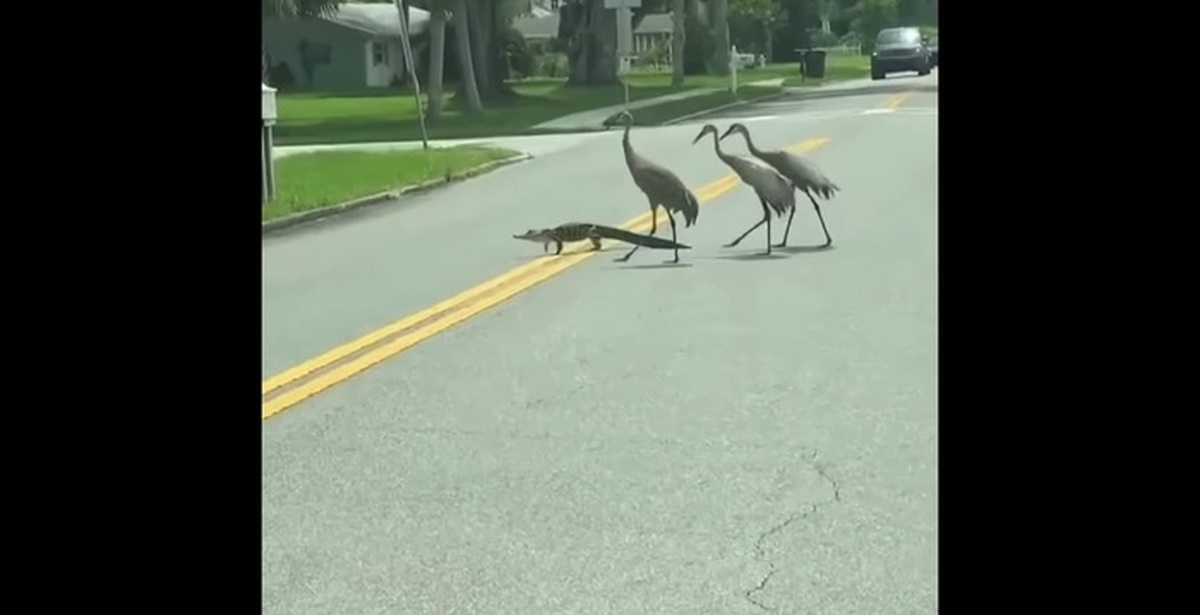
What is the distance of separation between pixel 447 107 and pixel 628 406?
180 centimetres

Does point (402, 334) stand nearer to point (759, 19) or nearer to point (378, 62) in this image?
point (378, 62)

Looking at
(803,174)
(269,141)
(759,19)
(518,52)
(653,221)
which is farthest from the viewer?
(803,174)

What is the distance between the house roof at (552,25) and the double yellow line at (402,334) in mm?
678

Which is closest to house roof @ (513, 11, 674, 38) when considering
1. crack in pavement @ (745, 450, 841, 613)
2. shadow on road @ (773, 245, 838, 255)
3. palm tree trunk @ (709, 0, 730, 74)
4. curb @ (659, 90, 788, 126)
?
palm tree trunk @ (709, 0, 730, 74)

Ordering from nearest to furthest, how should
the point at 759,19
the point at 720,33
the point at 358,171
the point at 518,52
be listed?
1. the point at 759,19
2. the point at 720,33
3. the point at 518,52
4. the point at 358,171

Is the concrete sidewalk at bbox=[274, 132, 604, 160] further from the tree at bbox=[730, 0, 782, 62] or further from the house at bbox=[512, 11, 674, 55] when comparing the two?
the tree at bbox=[730, 0, 782, 62]

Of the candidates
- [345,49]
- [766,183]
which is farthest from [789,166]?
[345,49]

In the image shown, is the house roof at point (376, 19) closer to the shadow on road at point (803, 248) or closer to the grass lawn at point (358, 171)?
the grass lawn at point (358, 171)

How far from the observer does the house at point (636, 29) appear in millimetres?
2953

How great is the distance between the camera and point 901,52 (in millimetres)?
2508
